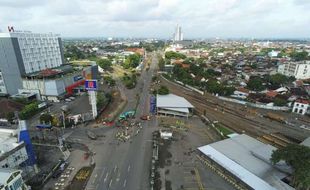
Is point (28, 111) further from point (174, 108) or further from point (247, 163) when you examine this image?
point (247, 163)

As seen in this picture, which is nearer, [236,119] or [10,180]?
[10,180]

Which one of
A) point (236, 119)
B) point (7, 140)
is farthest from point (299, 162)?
point (7, 140)

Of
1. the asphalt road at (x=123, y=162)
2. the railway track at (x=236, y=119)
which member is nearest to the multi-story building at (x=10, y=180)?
the asphalt road at (x=123, y=162)

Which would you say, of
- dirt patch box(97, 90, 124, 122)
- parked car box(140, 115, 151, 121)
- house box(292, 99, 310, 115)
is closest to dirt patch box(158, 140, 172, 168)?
parked car box(140, 115, 151, 121)

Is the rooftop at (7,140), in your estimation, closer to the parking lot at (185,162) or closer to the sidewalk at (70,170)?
the sidewalk at (70,170)

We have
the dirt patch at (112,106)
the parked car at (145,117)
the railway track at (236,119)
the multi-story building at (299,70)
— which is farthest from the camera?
the multi-story building at (299,70)

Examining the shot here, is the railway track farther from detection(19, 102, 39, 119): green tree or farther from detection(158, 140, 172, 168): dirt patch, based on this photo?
detection(19, 102, 39, 119): green tree
